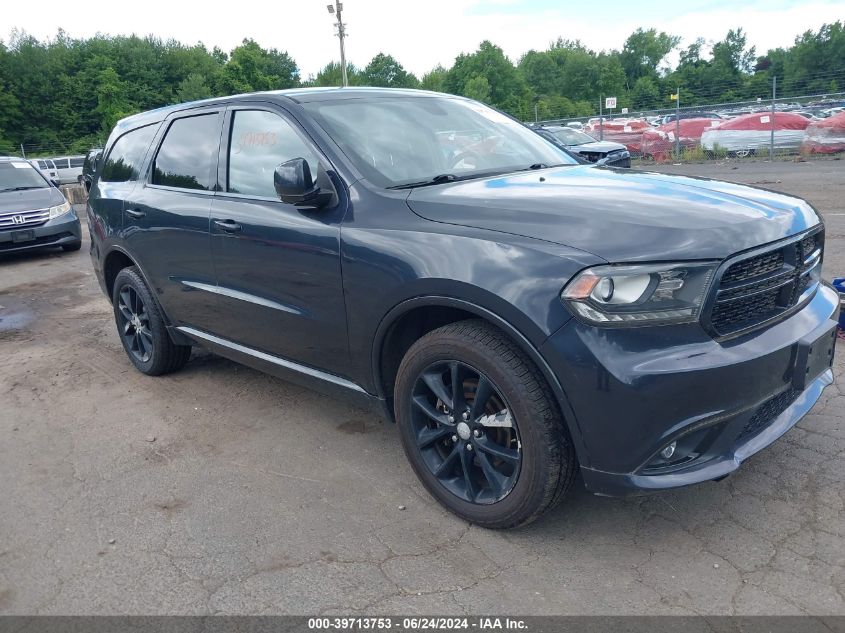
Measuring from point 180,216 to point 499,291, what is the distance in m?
2.43

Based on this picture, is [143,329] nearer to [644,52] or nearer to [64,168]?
[64,168]

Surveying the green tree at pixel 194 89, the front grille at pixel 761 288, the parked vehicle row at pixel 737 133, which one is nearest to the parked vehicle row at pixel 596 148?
the parked vehicle row at pixel 737 133

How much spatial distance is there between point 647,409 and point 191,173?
311 cm

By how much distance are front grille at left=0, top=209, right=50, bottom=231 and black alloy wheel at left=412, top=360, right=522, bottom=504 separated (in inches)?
379

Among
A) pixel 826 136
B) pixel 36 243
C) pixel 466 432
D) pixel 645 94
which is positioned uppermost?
pixel 645 94

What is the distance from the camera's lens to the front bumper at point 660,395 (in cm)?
239

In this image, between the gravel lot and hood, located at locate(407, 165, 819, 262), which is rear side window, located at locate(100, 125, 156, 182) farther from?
hood, located at locate(407, 165, 819, 262)

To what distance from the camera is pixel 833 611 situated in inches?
92.8

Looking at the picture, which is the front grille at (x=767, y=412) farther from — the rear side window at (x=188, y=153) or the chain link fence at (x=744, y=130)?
the chain link fence at (x=744, y=130)

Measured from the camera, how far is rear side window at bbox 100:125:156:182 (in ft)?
16.1

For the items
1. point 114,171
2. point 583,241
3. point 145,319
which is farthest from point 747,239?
point 114,171

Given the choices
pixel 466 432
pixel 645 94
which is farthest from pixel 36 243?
pixel 645 94

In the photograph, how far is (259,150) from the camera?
385cm

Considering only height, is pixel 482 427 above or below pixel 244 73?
below
